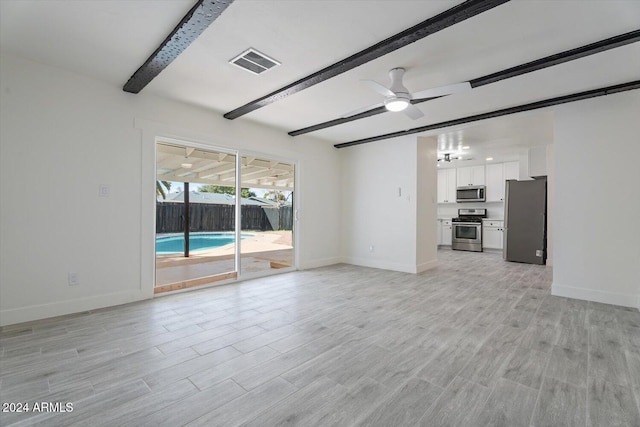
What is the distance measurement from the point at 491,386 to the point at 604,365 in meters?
1.00

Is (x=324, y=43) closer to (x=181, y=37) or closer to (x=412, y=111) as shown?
(x=181, y=37)

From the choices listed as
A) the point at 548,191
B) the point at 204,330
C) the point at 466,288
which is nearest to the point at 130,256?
the point at 204,330

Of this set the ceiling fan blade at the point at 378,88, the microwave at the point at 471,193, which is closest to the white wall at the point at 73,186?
the ceiling fan blade at the point at 378,88

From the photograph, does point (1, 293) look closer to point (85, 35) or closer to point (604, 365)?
point (85, 35)

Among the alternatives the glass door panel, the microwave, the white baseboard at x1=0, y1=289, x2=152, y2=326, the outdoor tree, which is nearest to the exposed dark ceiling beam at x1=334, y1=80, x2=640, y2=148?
the glass door panel

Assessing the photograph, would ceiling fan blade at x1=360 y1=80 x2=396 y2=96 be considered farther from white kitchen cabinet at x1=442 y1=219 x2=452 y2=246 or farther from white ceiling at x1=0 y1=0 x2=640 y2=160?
white kitchen cabinet at x1=442 y1=219 x2=452 y2=246

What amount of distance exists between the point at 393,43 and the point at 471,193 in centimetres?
703

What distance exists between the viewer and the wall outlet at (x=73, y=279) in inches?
123

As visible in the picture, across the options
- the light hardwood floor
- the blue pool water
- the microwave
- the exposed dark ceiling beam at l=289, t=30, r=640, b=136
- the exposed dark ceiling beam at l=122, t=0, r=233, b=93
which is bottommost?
the light hardwood floor

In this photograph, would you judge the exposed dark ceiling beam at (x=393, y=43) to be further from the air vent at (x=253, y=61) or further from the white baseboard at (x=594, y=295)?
the white baseboard at (x=594, y=295)

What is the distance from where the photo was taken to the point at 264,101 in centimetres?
373

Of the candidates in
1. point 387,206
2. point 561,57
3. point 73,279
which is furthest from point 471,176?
point 73,279

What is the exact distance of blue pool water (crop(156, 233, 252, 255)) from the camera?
4.21 m

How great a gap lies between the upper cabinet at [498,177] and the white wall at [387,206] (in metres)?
3.37
